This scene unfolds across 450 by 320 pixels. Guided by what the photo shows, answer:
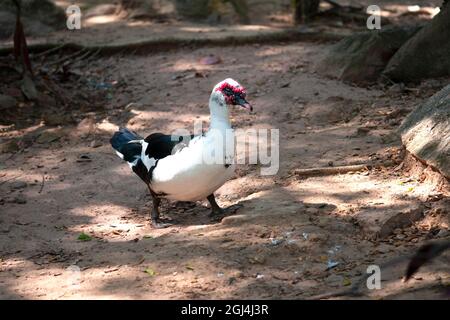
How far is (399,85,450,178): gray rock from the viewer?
212 inches

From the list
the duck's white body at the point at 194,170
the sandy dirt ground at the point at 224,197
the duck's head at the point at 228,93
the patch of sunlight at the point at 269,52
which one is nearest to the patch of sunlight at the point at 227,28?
the sandy dirt ground at the point at 224,197

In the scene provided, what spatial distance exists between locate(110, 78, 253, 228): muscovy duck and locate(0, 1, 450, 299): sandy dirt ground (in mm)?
267

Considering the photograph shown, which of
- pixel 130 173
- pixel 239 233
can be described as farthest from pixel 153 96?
pixel 239 233

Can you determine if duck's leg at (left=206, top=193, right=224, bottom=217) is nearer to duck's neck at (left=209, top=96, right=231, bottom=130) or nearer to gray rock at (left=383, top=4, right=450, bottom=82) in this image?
duck's neck at (left=209, top=96, right=231, bottom=130)

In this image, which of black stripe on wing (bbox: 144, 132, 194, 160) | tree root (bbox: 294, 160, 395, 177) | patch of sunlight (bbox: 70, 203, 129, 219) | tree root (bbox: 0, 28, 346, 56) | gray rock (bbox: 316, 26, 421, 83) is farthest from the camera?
tree root (bbox: 0, 28, 346, 56)

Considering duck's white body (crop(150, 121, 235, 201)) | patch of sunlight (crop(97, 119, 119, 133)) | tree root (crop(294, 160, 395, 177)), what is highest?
duck's white body (crop(150, 121, 235, 201))

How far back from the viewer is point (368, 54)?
8477 millimetres

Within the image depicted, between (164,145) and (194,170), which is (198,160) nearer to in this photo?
(194,170)

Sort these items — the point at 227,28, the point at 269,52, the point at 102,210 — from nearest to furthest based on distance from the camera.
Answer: the point at 102,210
the point at 269,52
the point at 227,28

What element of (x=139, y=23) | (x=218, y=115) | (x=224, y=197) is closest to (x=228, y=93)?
(x=218, y=115)

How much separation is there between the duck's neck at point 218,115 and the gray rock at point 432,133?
1408 millimetres


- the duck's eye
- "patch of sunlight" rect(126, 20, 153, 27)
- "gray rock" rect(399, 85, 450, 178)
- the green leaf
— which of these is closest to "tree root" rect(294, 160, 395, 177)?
"gray rock" rect(399, 85, 450, 178)

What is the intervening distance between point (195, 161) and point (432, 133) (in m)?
1.73

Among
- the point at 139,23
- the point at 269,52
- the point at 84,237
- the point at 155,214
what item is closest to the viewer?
the point at 84,237
